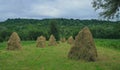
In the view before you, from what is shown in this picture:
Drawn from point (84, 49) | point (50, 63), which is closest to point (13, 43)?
point (84, 49)

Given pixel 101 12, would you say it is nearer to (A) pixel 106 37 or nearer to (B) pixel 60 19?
(A) pixel 106 37

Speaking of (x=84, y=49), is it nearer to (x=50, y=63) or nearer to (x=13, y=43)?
(x=50, y=63)

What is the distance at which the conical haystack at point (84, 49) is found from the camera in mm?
25219

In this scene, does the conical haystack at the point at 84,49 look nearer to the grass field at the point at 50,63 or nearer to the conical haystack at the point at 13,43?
the grass field at the point at 50,63

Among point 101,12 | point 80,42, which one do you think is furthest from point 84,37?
point 101,12

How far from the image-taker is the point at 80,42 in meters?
26.3

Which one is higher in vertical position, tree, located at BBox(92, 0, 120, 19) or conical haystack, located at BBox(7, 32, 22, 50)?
tree, located at BBox(92, 0, 120, 19)

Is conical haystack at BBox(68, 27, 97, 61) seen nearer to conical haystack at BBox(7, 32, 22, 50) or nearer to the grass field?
the grass field

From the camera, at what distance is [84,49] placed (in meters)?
25.4

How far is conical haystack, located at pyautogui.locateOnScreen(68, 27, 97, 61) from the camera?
2522 cm

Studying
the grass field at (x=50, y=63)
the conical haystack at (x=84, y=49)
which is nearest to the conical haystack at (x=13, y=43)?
the grass field at (x=50, y=63)

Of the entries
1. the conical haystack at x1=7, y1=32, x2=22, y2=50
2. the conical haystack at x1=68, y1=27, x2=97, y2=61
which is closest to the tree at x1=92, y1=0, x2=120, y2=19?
the conical haystack at x1=68, y1=27, x2=97, y2=61

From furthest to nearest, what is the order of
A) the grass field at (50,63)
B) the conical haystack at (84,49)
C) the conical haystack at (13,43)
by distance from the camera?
the conical haystack at (13,43) → the conical haystack at (84,49) → the grass field at (50,63)

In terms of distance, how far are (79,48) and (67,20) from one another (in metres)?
126
